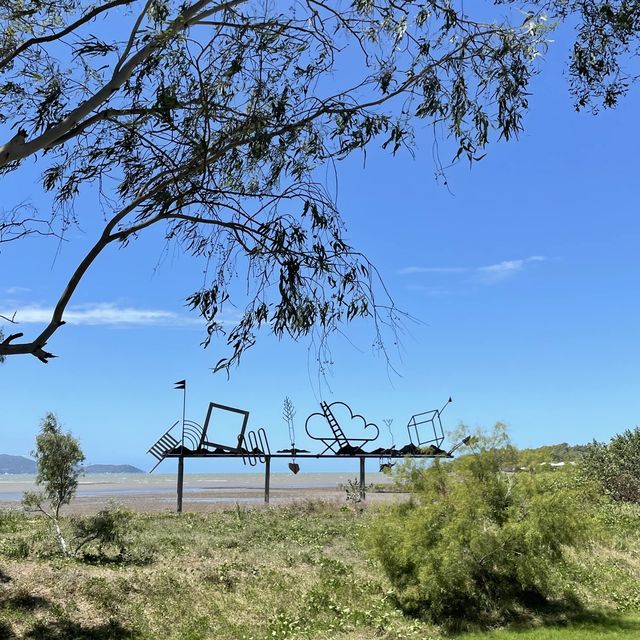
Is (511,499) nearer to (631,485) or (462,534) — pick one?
(462,534)

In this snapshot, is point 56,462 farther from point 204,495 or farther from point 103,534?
point 204,495

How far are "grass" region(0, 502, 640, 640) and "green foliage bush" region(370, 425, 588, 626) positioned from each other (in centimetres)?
56

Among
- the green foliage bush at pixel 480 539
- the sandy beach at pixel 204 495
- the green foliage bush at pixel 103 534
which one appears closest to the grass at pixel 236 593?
the green foliage bush at pixel 103 534

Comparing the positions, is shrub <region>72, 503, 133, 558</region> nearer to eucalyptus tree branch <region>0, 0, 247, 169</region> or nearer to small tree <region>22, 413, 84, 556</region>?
small tree <region>22, 413, 84, 556</region>

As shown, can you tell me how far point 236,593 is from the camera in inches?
455

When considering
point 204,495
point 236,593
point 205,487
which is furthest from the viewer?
point 205,487

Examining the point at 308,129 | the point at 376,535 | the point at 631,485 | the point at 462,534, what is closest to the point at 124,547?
the point at 376,535

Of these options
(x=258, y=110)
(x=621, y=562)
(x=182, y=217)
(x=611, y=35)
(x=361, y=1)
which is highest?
(x=361, y=1)

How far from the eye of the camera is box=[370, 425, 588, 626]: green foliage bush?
427 inches

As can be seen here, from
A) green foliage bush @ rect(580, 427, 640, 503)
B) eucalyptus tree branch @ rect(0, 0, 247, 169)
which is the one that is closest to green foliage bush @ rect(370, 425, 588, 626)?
eucalyptus tree branch @ rect(0, 0, 247, 169)

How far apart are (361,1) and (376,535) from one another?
8.43 m

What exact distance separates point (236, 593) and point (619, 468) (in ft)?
65.4

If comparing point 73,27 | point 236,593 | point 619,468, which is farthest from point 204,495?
point 73,27

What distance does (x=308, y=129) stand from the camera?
8.99 meters
